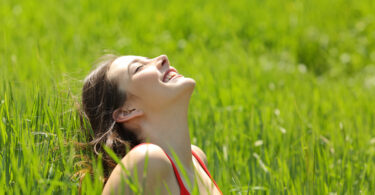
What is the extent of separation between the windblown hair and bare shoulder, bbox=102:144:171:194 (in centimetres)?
26

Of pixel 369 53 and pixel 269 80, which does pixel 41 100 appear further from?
pixel 369 53

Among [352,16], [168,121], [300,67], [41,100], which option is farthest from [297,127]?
[352,16]

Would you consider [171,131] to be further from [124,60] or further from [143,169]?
[124,60]

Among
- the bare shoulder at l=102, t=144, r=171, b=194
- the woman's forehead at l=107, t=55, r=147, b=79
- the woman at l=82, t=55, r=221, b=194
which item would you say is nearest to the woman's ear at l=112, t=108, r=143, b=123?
the woman at l=82, t=55, r=221, b=194

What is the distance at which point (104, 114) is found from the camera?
7.85 feet

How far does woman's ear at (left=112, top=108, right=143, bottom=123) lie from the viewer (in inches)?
89.9

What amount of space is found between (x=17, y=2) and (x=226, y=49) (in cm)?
314

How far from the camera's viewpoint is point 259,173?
2846 millimetres

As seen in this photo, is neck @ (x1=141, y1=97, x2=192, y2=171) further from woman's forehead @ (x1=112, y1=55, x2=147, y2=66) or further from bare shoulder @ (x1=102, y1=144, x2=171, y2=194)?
woman's forehead @ (x1=112, y1=55, x2=147, y2=66)

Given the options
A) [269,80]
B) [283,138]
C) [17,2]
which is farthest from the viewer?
[17,2]

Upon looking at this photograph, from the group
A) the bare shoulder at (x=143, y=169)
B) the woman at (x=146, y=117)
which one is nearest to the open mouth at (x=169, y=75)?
the woman at (x=146, y=117)

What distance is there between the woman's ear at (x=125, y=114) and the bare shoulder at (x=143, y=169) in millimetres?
272

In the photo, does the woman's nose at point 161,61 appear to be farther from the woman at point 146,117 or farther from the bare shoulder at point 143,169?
the bare shoulder at point 143,169

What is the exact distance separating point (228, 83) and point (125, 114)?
2.49 metres
